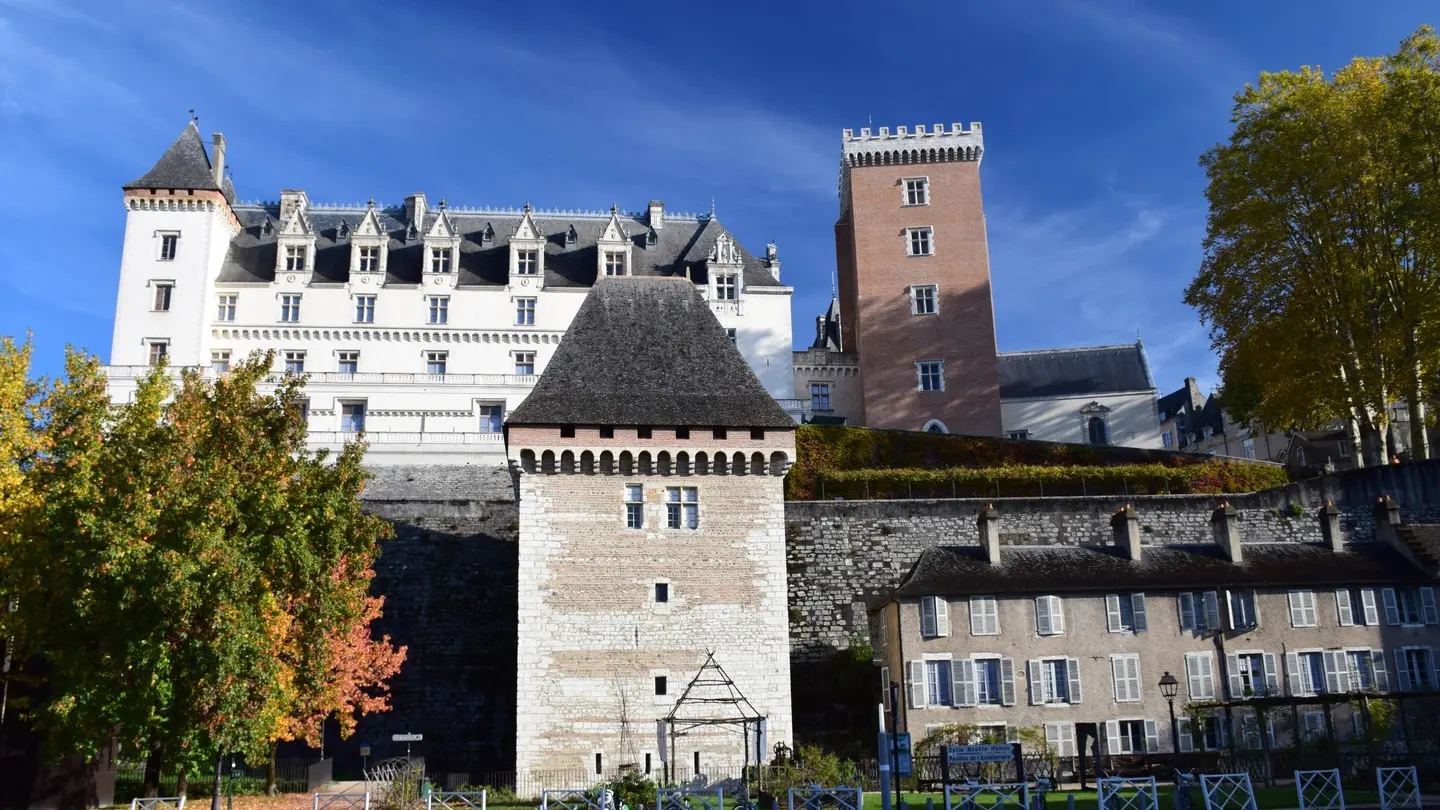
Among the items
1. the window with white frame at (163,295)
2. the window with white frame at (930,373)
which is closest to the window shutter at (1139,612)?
the window with white frame at (930,373)

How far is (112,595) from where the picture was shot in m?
21.7

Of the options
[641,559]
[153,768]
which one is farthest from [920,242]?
A: [153,768]

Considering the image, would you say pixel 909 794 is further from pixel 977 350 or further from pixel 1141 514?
pixel 977 350

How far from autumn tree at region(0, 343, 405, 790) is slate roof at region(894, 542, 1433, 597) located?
14281 millimetres

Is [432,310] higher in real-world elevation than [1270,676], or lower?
higher

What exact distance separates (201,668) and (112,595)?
2.46 m

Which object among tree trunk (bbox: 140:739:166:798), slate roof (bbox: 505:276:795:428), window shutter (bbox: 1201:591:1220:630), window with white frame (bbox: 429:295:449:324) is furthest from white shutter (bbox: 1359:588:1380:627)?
window with white frame (bbox: 429:295:449:324)

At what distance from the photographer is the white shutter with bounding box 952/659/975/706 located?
28531 mm

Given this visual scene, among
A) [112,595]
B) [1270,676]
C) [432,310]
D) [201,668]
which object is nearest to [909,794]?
[1270,676]

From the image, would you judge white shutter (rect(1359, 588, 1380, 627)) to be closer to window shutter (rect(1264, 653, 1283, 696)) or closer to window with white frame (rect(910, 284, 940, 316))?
window shutter (rect(1264, 653, 1283, 696))

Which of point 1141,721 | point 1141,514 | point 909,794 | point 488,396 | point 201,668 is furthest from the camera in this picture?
point 488,396

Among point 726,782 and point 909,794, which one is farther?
point 726,782

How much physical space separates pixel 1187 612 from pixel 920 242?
81.1 feet

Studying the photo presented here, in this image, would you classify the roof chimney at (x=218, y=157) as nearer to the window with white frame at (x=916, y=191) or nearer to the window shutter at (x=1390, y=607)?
the window with white frame at (x=916, y=191)
